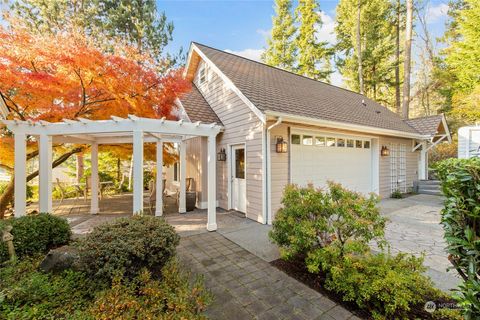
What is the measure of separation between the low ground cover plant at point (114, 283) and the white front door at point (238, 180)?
12.4 feet

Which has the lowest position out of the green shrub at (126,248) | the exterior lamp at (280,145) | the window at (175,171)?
the green shrub at (126,248)

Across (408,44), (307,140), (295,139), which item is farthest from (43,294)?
(408,44)

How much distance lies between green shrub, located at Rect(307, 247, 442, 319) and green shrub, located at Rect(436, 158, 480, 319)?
75 centimetres

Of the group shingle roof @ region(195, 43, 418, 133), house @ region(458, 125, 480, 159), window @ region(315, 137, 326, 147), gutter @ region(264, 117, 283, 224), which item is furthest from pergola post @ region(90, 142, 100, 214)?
house @ region(458, 125, 480, 159)

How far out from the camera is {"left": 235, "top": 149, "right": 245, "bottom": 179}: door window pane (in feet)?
22.6

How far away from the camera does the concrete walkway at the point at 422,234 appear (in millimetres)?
3302

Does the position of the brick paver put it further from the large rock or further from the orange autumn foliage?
the orange autumn foliage

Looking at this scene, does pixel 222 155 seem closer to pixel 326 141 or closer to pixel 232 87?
pixel 232 87

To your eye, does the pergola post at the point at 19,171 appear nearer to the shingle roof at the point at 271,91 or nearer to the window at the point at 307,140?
the shingle roof at the point at 271,91

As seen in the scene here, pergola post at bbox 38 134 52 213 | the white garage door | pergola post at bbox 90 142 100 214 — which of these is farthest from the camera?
pergola post at bbox 90 142 100 214

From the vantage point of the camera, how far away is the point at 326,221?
3.21m

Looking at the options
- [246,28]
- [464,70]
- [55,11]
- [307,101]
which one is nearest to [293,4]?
[246,28]

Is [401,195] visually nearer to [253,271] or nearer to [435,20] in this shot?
[253,271]

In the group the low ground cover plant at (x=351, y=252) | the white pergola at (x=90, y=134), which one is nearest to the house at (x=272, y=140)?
the white pergola at (x=90, y=134)
